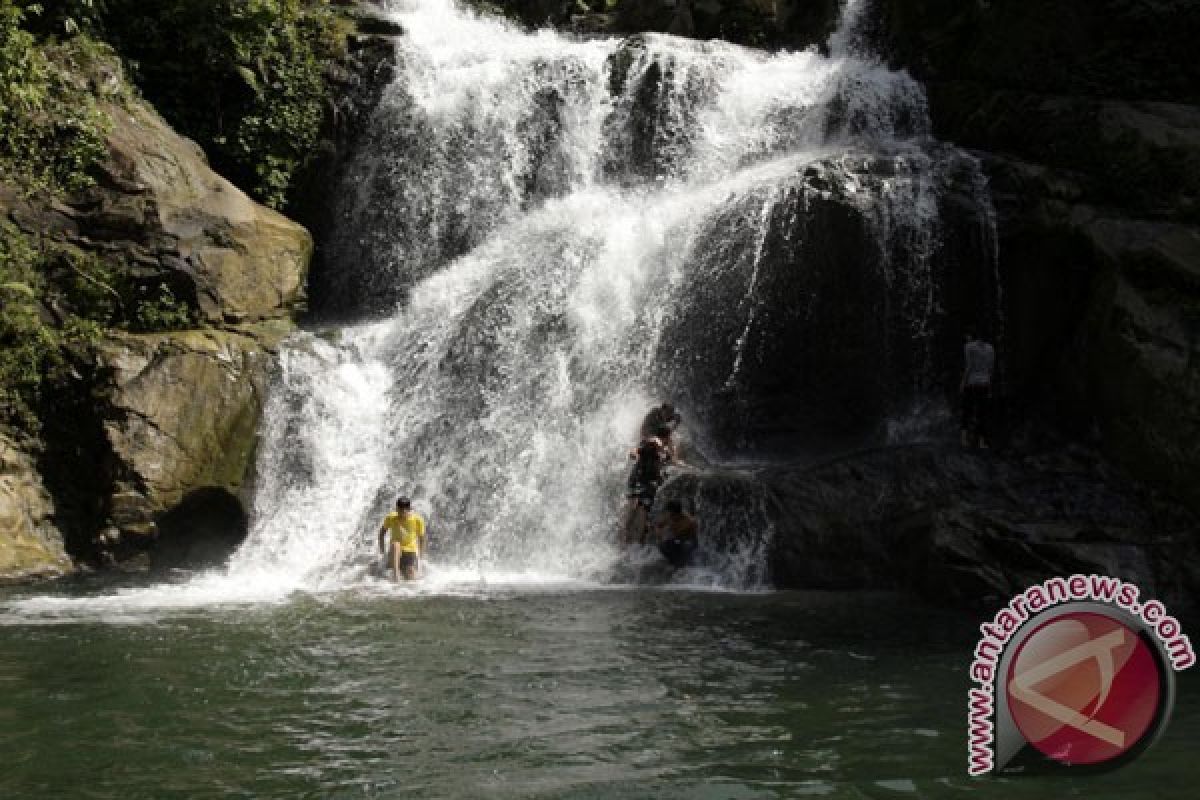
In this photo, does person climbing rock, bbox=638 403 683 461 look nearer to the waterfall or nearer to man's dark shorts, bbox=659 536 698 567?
the waterfall

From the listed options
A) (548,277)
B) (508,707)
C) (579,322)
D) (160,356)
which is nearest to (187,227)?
(160,356)

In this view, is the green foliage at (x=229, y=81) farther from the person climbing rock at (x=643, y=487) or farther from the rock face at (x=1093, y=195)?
the rock face at (x=1093, y=195)

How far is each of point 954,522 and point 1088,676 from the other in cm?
828

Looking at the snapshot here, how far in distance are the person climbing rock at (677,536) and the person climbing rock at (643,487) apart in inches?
24.9

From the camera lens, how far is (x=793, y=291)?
605 inches

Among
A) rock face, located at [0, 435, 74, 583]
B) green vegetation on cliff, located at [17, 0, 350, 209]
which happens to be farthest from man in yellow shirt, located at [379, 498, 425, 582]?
green vegetation on cliff, located at [17, 0, 350, 209]

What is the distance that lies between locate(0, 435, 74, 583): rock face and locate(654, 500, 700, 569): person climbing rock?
739cm

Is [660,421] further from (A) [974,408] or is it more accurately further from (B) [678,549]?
(A) [974,408]

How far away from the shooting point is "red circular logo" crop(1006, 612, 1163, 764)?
12.7 feet

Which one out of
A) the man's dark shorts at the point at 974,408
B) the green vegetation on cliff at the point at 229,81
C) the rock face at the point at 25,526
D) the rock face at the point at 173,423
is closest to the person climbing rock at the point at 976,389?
the man's dark shorts at the point at 974,408

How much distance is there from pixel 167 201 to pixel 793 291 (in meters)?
9.35

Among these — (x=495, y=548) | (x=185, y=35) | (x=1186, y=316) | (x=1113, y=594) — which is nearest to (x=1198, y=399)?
(x=1186, y=316)

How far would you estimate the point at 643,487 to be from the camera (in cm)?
1331

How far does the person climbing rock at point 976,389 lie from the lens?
14.0m
